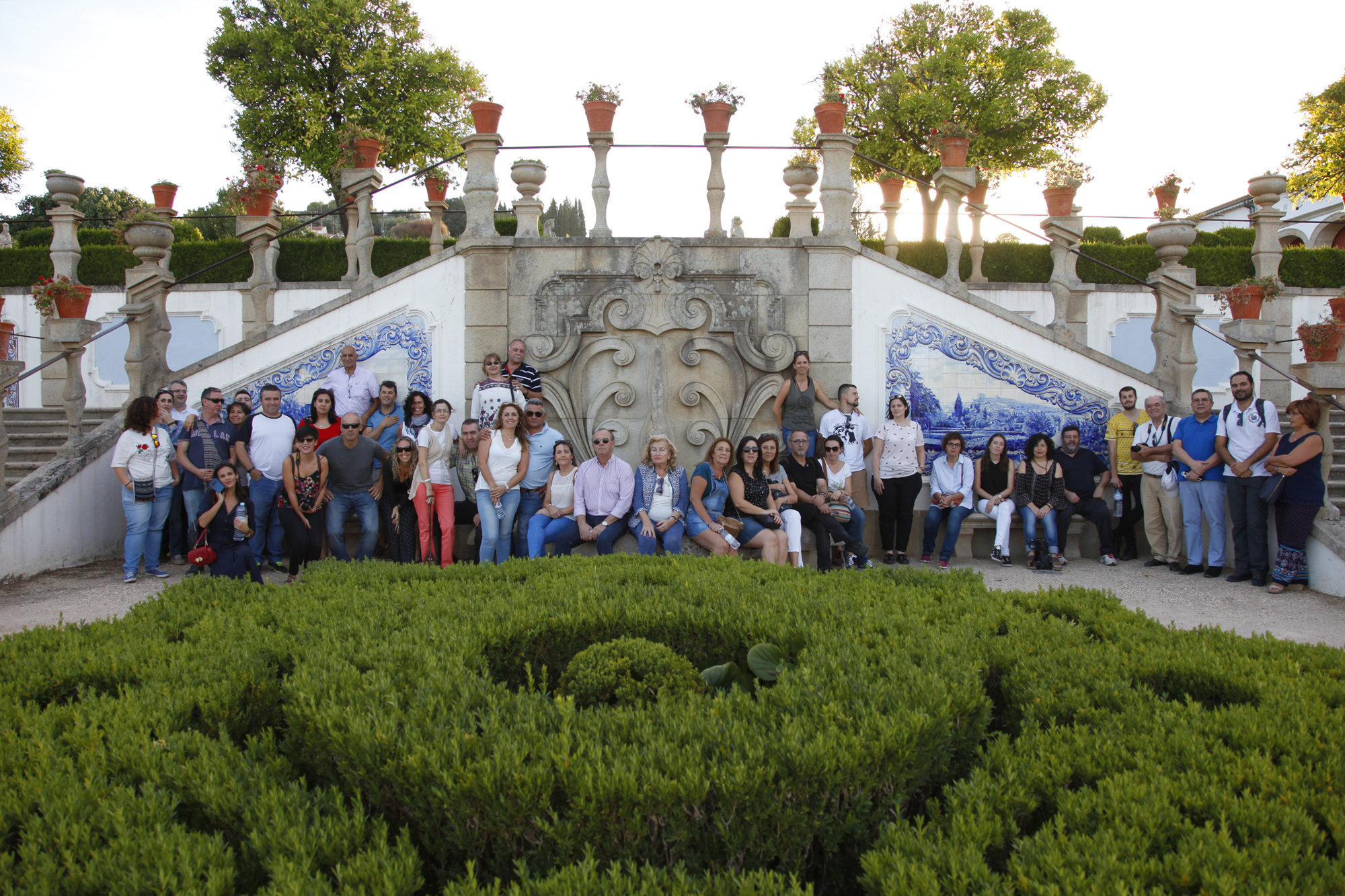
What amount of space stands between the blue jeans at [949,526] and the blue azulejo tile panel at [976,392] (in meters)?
0.75

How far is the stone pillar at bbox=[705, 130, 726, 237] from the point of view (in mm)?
8516

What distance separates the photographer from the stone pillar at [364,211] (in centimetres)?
920

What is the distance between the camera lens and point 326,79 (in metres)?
20.3

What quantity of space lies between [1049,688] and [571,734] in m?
1.71

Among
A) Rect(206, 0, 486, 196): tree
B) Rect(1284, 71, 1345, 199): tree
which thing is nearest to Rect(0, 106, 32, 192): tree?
Rect(206, 0, 486, 196): tree

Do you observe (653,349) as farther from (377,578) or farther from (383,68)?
(383,68)

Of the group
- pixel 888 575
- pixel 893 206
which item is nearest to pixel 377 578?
pixel 888 575

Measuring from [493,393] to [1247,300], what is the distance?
724 centimetres

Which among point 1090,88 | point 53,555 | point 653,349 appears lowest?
point 53,555

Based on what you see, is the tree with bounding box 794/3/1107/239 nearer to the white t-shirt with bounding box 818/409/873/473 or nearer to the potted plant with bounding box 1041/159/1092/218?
the potted plant with bounding box 1041/159/1092/218

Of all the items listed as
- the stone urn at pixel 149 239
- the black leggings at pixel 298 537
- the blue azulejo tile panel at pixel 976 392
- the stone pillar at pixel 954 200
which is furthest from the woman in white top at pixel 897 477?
the stone urn at pixel 149 239

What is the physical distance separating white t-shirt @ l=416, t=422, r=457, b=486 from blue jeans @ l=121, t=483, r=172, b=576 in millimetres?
2214

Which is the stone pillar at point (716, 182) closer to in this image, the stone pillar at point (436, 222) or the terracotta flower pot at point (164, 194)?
the stone pillar at point (436, 222)

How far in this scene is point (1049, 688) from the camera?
3068mm
